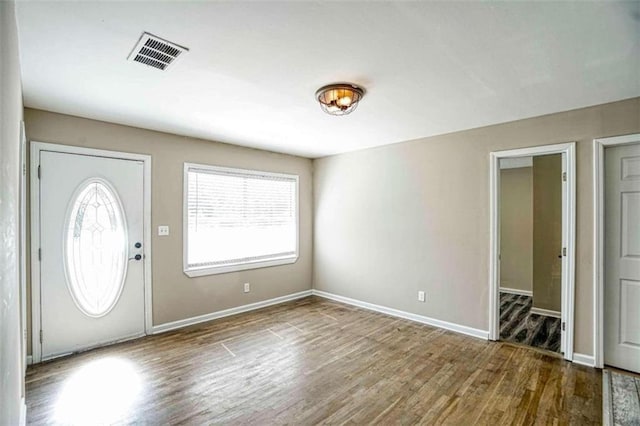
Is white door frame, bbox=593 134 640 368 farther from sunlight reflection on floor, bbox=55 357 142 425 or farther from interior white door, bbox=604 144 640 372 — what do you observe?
sunlight reflection on floor, bbox=55 357 142 425

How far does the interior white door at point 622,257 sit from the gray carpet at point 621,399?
22cm

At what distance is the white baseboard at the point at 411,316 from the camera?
3.66 metres

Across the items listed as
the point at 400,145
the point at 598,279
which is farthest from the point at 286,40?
the point at 598,279

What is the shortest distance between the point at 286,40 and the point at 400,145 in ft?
9.42

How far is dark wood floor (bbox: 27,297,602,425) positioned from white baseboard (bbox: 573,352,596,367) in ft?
0.33

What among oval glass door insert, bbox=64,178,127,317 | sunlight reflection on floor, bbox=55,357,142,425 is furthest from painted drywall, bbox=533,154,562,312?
oval glass door insert, bbox=64,178,127,317

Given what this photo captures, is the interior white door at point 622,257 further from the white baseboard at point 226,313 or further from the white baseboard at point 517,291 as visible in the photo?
the white baseboard at point 226,313

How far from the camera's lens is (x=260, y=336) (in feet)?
12.0

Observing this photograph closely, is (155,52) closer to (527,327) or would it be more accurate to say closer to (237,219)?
(237,219)

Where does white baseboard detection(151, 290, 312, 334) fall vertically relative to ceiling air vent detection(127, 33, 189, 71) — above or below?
below

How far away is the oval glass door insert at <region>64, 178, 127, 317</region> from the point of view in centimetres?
320

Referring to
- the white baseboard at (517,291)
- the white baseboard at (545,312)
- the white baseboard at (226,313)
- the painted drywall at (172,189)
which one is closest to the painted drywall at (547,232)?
the white baseboard at (545,312)

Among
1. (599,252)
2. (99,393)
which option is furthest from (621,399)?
(99,393)

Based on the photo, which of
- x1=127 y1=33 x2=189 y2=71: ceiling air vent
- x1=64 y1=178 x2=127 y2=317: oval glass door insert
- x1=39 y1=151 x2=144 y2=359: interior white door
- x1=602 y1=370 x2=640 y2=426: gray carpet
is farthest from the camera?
x1=64 y1=178 x2=127 y2=317: oval glass door insert
